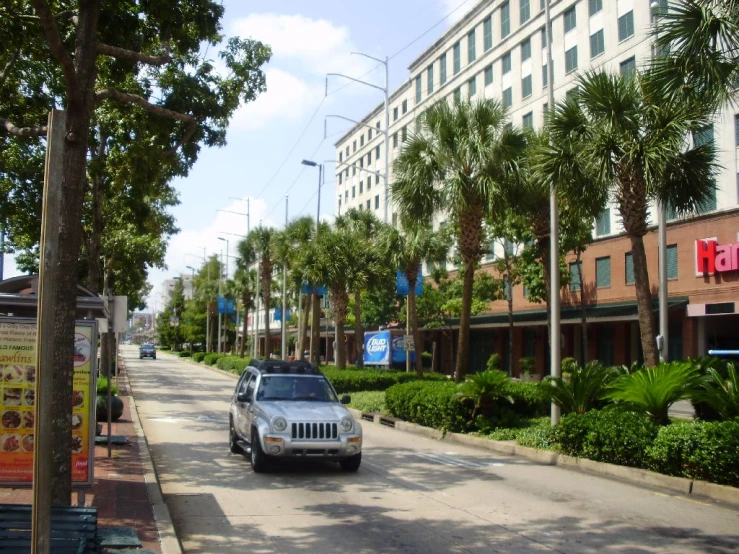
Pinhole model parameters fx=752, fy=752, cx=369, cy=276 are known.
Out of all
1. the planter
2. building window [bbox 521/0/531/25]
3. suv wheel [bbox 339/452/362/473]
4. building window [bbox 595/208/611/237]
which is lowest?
suv wheel [bbox 339/452/362/473]

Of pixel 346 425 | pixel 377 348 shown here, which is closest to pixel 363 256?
pixel 377 348

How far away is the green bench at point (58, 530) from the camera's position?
564cm

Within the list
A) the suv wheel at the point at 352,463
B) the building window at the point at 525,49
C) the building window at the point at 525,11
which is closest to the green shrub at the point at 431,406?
the suv wheel at the point at 352,463

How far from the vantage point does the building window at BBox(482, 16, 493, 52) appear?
155 feet

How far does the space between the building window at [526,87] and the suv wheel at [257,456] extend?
3490 centimetres

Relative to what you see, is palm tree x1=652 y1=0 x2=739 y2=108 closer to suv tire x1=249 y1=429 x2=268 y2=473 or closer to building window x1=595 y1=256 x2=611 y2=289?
suv tire x1=249 y1=429 x2=268 y2=473

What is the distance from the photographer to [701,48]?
10.2 m

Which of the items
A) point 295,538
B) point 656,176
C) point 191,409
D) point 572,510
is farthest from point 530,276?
point 295,538

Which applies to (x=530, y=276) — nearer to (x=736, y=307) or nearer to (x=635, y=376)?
(x=736, y=307)

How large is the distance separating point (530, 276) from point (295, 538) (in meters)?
28.5

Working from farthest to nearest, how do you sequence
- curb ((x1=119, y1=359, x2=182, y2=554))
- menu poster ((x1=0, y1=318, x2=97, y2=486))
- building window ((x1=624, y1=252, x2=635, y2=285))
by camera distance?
building window ((x1=624, y1=252, x2=635, y2=285)) < menu poster ((x1=0, y1=318, x2=97, y2=486)) < curb ((x1=119, y1=359, x2=182, y2=554))

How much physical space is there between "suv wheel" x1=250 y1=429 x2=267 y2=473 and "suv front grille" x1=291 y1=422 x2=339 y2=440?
0.62 m

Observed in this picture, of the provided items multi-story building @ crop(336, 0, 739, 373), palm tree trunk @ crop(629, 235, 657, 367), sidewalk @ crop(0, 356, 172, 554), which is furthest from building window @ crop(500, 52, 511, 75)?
sidewalk @ crop(0, 356, 172, 554)

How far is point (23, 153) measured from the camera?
578 inches
